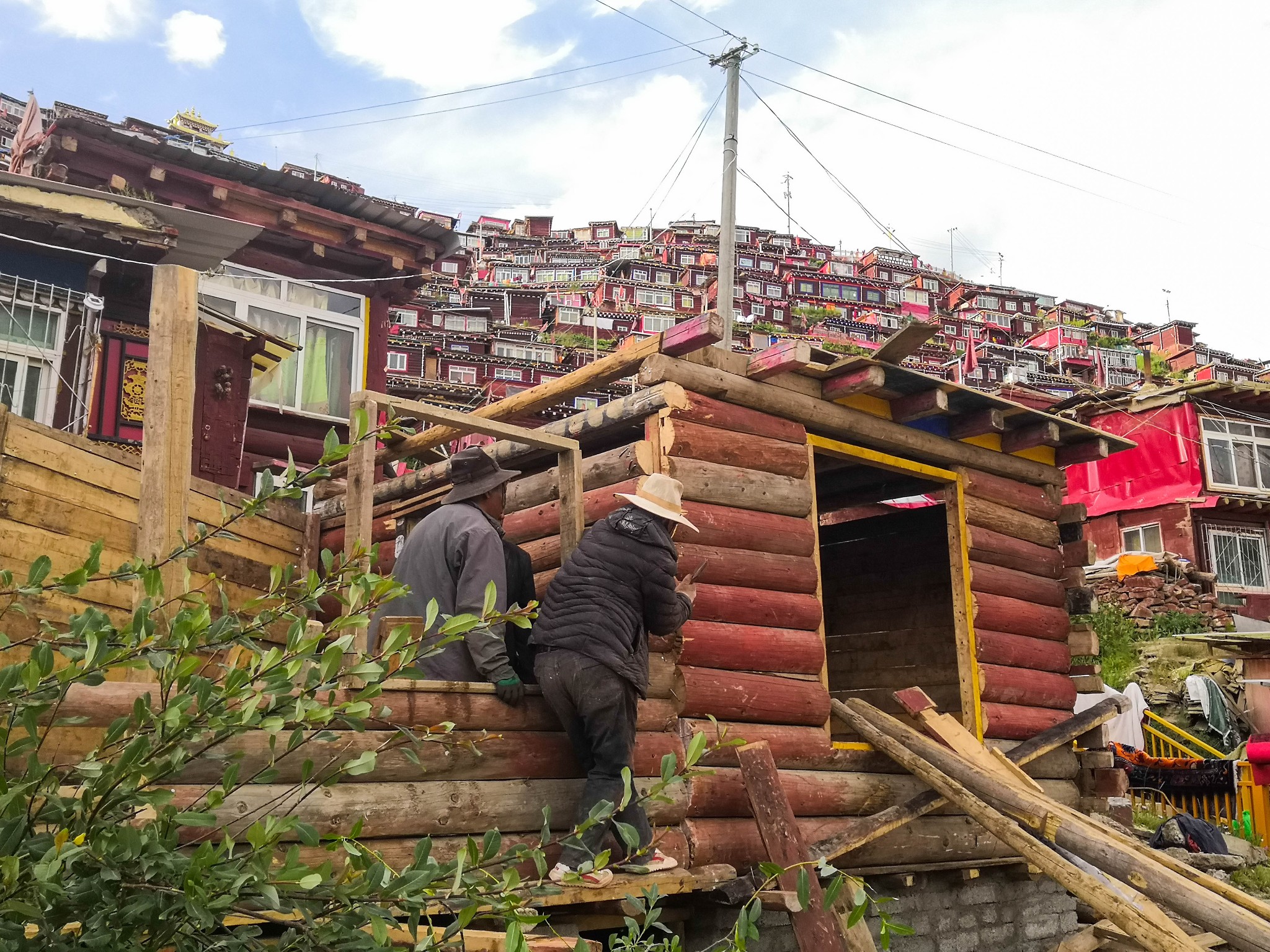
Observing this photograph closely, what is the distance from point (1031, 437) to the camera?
8.98 m

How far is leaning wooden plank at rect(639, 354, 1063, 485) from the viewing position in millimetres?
6828

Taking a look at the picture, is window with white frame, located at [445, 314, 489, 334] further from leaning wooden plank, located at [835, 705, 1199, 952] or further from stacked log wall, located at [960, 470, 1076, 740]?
leaning wooden plank, located at [835, 705, 1199, 952]

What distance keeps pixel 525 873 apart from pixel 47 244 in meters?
7.43

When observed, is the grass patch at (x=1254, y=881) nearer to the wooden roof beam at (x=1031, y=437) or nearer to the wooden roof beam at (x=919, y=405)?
the wooden roof beam at (x=1031, y=437)

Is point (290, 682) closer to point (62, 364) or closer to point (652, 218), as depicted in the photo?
point (62, 364)

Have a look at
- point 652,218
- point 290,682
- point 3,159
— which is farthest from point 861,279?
point 290,682

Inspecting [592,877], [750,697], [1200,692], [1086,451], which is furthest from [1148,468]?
[592,877]

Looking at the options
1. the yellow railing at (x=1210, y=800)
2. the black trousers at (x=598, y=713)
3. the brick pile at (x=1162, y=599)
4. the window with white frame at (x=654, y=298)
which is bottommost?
the yellow railing at (x=1210, y=800)

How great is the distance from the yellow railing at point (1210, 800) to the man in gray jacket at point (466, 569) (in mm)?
12641

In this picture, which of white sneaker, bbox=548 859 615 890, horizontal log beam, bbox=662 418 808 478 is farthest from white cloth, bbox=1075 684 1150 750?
white sneaker, bbox=548 859 615 890

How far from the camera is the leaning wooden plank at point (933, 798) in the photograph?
22.2 feet

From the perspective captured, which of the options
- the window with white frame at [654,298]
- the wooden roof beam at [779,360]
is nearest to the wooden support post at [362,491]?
the wooden roof beam at [779,360]

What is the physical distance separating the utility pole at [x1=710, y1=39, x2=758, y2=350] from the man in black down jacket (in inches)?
365

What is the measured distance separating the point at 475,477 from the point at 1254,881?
35.7 ft
